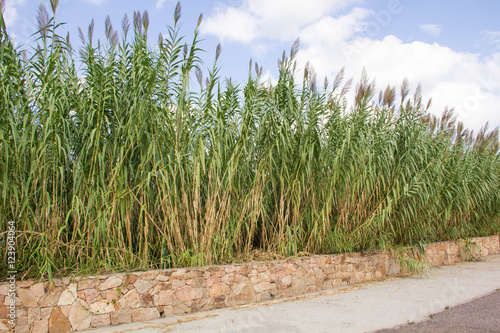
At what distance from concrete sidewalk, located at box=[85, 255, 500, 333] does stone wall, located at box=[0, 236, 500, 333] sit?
15 cm

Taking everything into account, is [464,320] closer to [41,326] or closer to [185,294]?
[185,294]

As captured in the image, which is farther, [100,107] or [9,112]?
[100,107]

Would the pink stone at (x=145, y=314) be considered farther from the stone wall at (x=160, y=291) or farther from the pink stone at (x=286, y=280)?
the pink stone at (x=286, y=280)

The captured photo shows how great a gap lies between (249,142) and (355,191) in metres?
1.83

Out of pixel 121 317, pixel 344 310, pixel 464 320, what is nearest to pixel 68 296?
pixel 121 317

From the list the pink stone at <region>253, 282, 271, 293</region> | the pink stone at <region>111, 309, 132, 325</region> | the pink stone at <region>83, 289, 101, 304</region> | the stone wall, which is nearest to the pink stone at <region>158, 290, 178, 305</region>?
the stone wall

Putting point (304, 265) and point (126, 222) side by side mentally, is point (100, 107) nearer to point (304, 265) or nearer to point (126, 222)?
point (126, 222)

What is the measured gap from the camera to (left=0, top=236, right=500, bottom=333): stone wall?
3.20 m

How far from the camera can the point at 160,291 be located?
3.73 meters

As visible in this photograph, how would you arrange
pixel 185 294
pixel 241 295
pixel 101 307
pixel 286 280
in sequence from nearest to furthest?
pixel 101 307, pixel 185 294, pixel 241 295, pixel 286 280

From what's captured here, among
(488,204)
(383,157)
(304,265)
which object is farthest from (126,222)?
(488,204)

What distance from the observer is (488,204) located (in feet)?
27.7

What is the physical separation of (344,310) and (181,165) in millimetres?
2206

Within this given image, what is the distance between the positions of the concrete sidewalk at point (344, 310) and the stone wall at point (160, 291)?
15cm
